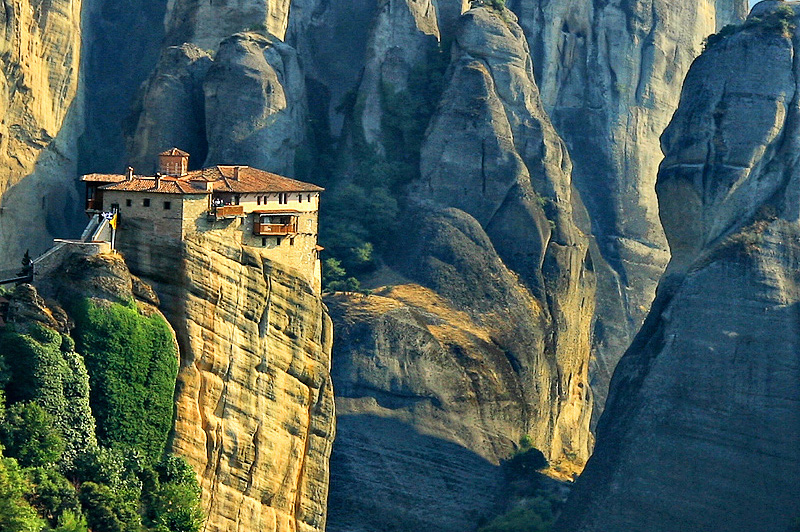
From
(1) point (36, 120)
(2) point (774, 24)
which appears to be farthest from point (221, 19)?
(2) point (774, 24)

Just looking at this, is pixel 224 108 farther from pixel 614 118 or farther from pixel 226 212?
pixel 226 212

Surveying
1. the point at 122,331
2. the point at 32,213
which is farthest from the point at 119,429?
the point at 32,213

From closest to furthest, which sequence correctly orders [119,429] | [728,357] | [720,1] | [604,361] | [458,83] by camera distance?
[119,429], [728,357], [458,83], [604,361], [720,1]

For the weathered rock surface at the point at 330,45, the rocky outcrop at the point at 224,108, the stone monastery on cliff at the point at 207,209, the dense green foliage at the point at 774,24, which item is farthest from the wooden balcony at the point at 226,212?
the weathered rock surface at the point at 330,45

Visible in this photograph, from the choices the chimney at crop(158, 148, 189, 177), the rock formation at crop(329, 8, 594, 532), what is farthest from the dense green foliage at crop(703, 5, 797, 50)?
the chimney at crop(158, 148, 189, 177)

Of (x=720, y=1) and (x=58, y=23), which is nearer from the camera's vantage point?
(x=58, y=23)

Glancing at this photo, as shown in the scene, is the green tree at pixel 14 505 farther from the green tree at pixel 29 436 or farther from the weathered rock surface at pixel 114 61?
the weathered rock surface at pixel 114 61

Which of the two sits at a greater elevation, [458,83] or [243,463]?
[458,83]

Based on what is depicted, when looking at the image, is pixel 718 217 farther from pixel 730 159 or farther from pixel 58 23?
pixel 58 23
